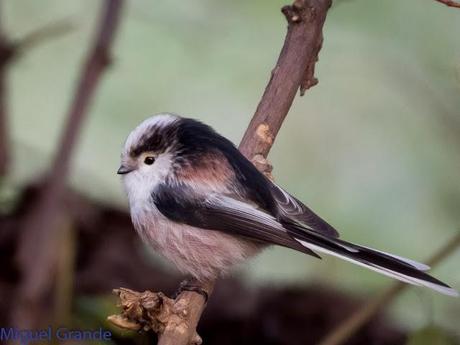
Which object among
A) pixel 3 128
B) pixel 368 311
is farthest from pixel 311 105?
pixel 368 311

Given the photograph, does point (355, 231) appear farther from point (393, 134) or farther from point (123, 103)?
point (123, 103)

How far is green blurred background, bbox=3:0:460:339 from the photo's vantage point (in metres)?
3.54

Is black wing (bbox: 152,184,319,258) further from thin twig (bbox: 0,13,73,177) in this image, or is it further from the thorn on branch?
thin twig (bbox: 0,13,73,177)

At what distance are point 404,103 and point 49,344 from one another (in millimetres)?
1913

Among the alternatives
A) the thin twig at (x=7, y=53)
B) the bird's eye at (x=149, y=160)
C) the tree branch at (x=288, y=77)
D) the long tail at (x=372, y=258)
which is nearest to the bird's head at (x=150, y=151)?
the bird's eye at (x=149, y=160)

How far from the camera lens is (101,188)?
12.0 feet

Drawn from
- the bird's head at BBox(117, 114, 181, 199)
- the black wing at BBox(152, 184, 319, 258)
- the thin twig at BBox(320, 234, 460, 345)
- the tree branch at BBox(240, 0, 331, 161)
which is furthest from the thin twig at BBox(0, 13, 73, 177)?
the thin twig at BBox(320, 234, 460, 345)

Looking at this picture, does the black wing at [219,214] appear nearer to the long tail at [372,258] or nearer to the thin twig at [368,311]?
the long tail at [372,258]

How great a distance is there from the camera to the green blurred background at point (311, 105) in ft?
11.6

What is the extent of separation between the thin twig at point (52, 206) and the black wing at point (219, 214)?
0.60 meters

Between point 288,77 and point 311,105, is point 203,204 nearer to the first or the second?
point 288,77

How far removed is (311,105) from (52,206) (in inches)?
59.1

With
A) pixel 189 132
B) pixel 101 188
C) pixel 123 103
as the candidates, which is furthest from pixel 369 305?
pixel 123 103

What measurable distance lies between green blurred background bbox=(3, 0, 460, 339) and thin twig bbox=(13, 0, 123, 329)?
373 millimetres
